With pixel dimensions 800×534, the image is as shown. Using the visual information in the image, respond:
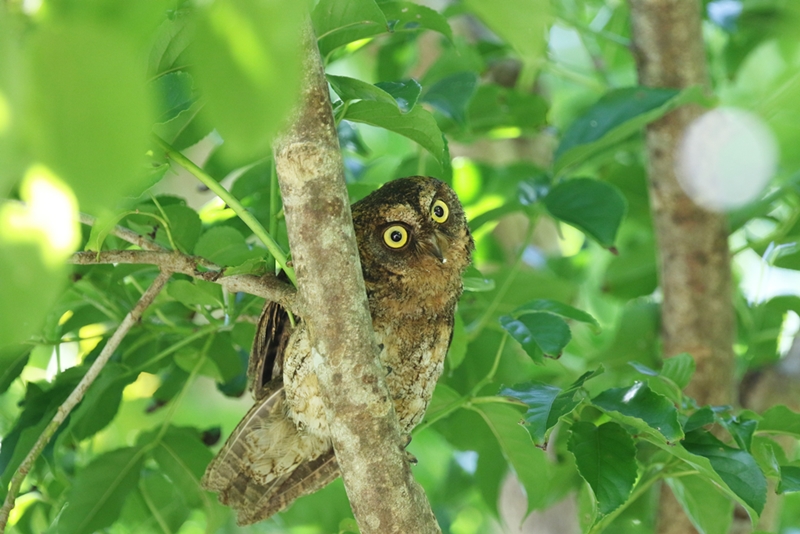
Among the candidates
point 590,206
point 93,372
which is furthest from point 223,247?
point 590,206

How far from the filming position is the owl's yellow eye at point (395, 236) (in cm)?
173

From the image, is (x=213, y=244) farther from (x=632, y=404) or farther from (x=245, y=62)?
(x=245, y=62)

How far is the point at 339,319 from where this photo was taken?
101 cm

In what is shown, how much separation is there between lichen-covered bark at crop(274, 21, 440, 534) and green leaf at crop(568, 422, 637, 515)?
286mm

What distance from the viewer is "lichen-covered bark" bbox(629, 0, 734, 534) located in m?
2.17

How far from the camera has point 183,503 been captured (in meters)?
1.77

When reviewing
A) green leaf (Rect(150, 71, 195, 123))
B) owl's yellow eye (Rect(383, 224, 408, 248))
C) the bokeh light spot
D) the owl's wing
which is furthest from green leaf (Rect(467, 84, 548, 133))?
green leaf (Rect(150, 71, 195, 123))

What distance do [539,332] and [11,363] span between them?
3.49 feet

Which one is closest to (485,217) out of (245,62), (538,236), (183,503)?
(183,503)

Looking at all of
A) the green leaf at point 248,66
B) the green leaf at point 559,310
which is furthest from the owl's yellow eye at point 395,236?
the green leaf at point 248,66

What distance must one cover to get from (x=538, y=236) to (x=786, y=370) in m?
1.13

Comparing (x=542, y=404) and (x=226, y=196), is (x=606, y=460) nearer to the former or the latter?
(x=542, y=404)

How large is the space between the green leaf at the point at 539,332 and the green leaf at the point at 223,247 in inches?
20.4

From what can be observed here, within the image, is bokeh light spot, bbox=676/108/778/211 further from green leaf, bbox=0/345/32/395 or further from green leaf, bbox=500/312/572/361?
green leaf, bbox=0/345/32/395
